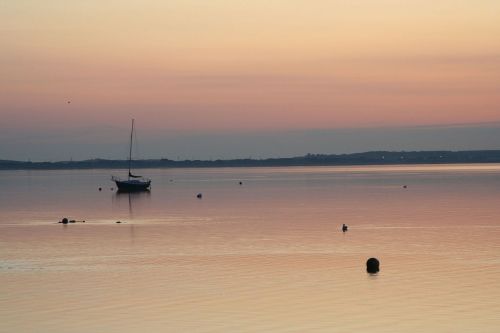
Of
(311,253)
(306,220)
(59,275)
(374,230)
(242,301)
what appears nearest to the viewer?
(242,301)

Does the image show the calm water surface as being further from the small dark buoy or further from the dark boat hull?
the dark boat hull

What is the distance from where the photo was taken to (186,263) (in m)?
47.3

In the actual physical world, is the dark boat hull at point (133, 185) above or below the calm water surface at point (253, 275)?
above

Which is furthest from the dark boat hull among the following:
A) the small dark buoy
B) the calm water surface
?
the small dark buoy

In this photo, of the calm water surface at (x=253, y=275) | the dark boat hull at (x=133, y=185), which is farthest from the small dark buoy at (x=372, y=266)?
the dark boat hull at (x=133, y=185)

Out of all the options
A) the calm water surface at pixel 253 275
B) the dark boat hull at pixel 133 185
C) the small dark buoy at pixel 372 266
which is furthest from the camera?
the dark boat hull at pixel 133 185

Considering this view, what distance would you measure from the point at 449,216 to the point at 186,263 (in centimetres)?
3853

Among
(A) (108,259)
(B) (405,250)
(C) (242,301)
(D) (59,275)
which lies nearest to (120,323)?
(C) (242,301)

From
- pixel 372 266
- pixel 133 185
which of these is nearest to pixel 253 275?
pixel 372 266

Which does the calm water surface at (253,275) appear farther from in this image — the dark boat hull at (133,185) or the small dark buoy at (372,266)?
the dark boat hull at (133,185)

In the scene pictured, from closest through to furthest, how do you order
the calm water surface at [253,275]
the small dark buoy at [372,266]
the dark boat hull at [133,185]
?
the calm water surface at [253,275], the small dark buoy at [372,266], the dark boat hull at [133,185]

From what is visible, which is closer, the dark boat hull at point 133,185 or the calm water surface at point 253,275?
the calm water surface at point 253,275

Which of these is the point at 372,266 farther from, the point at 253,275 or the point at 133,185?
the point at 133,185

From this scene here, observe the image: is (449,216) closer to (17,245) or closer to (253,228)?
(253,228)
